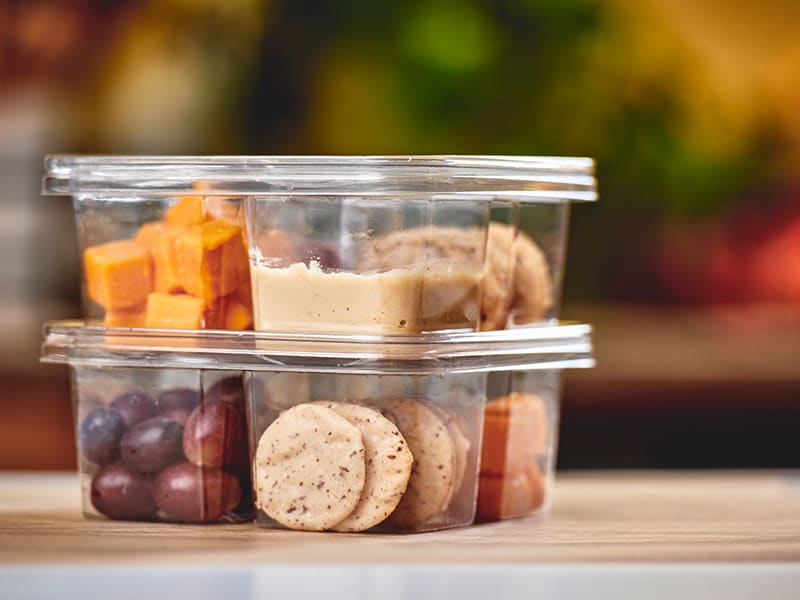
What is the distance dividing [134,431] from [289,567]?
0.29 metres

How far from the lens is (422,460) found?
1.04 m

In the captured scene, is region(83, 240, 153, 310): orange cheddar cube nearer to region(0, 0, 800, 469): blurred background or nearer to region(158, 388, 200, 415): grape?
region(158, 388, 200, 415): grape

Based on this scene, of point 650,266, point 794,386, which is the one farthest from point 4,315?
point 794,386

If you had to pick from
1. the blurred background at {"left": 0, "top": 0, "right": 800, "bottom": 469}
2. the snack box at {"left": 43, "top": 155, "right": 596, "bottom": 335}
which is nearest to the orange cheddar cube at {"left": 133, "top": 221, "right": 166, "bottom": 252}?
the snack box at {"left": 43, "top": 155, "right": 596, "bottom": 335}

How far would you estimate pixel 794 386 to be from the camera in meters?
2.57

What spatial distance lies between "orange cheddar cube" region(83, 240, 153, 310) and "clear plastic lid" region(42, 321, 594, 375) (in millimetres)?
26

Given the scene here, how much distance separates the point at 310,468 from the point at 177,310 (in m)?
0.18

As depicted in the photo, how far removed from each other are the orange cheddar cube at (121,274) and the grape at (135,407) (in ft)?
0.25

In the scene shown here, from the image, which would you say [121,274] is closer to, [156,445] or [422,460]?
[156,445]

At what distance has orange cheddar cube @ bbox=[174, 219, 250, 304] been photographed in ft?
3.58

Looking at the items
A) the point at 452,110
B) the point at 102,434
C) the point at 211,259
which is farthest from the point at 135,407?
the point at 452,110

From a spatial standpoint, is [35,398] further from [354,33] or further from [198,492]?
[198,492]

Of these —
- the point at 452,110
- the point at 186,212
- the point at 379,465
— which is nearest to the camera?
the point at 379,465

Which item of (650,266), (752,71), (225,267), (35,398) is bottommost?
(35,398)
